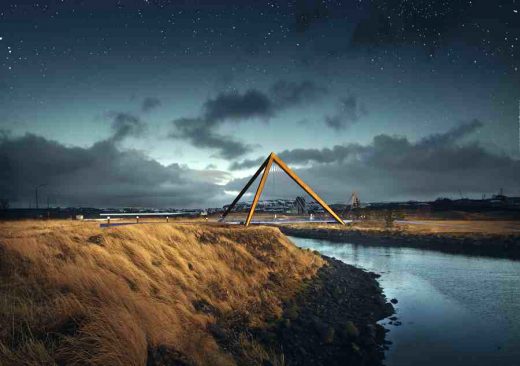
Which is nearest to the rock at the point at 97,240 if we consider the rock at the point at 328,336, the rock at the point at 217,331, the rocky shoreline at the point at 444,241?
the rock at the point at 217,331

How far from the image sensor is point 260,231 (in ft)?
89.0

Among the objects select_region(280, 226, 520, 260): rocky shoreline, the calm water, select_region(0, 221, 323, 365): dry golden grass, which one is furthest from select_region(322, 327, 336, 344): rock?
select_region(280, 226, 520, 260): rocky shoreline

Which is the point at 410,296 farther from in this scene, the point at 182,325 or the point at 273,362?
the point at 182,325

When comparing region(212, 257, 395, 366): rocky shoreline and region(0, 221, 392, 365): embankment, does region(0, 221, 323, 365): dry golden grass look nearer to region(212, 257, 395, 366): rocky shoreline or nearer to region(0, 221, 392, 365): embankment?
region(0, 221, 392, 365): embankment

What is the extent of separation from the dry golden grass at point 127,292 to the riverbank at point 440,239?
34610 millimetres

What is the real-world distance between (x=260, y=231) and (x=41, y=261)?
17.5 metres

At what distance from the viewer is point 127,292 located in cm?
975

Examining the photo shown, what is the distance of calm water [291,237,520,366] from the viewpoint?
14133 mm

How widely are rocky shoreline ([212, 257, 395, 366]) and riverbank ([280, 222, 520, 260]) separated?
32020 mm

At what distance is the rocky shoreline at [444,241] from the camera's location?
142 ft

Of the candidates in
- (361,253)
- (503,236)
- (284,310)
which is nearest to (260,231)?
(284,310)

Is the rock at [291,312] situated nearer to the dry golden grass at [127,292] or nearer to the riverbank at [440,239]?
the dry golden grass at [127,292]

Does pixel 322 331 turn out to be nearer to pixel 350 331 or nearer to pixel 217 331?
pixel 350 331

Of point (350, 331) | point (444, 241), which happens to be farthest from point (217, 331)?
point (444, 241)
